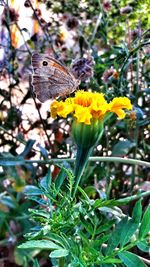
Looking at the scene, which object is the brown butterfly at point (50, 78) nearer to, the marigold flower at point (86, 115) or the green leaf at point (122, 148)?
the marigold flower at point (86, 115)

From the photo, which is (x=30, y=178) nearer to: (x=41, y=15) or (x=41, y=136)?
(x=41, y=136)

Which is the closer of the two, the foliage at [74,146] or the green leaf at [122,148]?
the foliage at [74,146]

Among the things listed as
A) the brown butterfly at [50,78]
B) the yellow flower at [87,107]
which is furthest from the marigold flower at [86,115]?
the brown butterfly at [50,78]

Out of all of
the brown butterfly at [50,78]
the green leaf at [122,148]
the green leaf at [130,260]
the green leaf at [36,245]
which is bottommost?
the green leaf at [130,260]

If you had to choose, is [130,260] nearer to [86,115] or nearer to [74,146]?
[86,115]

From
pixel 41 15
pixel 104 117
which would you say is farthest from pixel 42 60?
pixel 41 15

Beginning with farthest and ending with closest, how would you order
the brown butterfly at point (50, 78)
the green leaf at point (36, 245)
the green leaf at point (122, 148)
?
the green leaf at point (122, 148) < the brown butterfly at point (50, 78) < the green leaf at point (36, 245)

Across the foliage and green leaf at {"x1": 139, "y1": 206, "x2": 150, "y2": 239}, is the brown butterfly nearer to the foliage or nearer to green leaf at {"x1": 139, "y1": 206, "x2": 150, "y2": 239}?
the foliage
